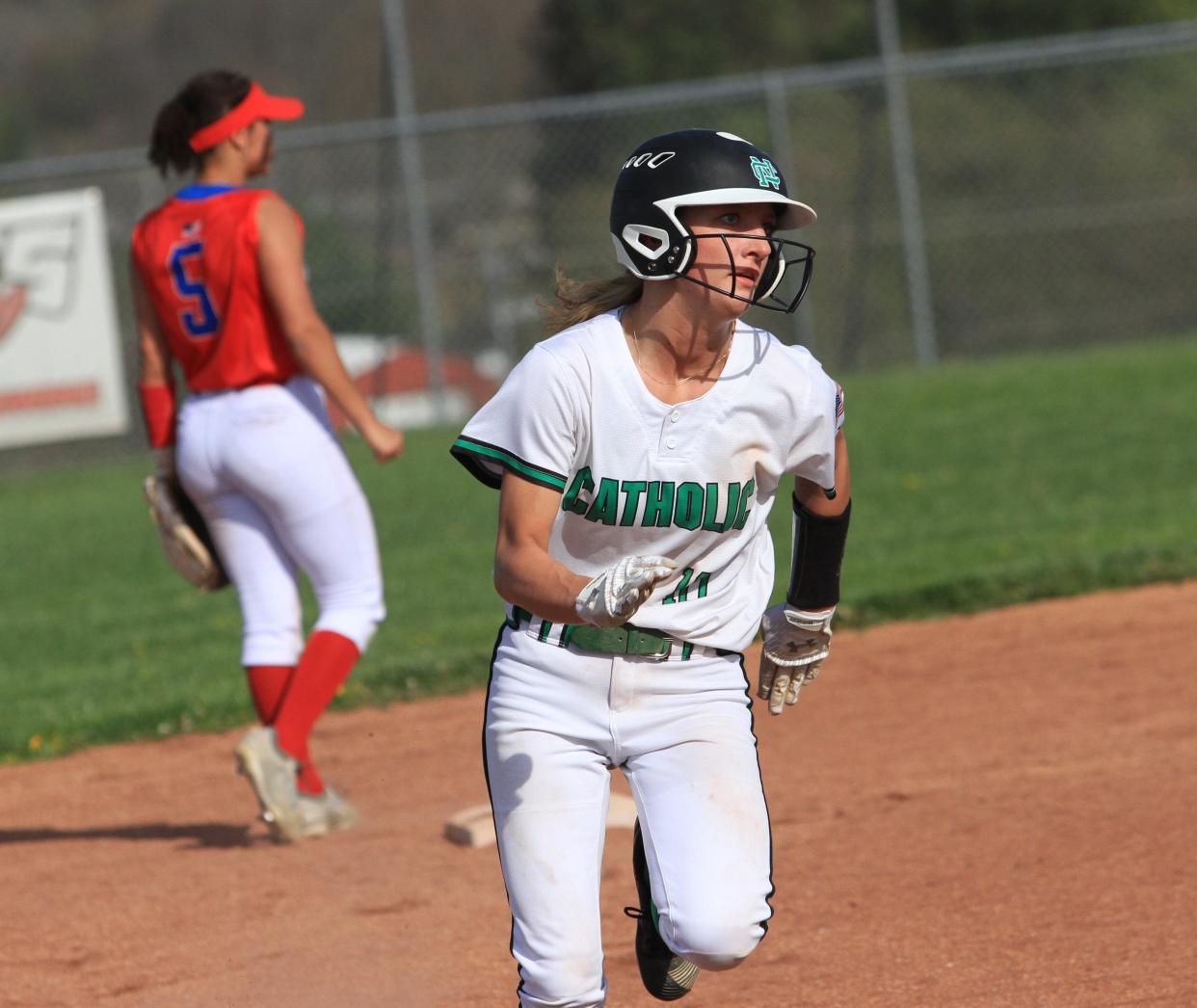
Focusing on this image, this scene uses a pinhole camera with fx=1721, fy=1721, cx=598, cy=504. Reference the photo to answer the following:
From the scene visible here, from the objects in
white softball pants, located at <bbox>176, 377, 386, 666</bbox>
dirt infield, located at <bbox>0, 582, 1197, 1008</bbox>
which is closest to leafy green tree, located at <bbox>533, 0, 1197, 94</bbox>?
dirt infield, located at <bbox>0, 582, 1197, 1008</bbox>

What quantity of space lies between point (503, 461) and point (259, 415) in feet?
6.38

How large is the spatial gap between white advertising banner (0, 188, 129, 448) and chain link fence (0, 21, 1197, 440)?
4.78 ft

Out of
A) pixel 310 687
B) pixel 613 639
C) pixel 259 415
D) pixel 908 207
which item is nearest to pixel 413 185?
pixel 908 207

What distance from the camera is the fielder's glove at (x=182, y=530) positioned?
200 inches

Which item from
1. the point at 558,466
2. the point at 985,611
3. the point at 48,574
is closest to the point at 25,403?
the point at 48,574

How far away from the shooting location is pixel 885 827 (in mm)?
4781

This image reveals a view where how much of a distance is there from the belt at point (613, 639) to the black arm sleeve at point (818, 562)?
316 millimetres

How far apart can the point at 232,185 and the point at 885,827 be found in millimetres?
2597

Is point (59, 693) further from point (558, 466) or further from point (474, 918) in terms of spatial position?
point (558, 466)

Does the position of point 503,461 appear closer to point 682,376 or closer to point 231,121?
point 682,376

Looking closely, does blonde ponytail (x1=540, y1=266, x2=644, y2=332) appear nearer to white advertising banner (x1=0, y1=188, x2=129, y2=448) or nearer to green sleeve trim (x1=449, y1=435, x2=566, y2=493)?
green sleeve trim (x1=449, y1=435, x2=566, y2=493)

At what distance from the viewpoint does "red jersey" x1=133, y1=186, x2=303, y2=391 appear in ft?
15.8

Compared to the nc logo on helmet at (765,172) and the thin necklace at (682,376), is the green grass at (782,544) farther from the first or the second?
the nc logo on helmet at (765,172)

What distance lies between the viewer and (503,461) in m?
3.04
